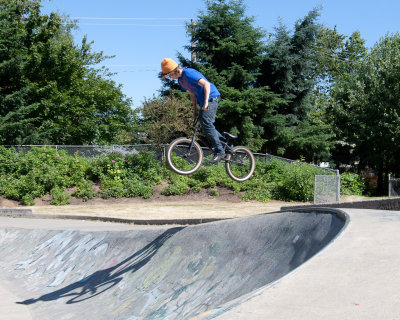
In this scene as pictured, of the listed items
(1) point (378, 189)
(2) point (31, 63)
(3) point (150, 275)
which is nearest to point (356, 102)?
(1) point (378, 189)

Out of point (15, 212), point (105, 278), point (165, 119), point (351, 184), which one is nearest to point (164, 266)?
point (105, 278)

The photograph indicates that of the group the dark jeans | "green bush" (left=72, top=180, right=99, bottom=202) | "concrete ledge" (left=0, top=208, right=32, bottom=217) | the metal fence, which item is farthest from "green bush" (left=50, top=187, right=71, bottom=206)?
the metal fence

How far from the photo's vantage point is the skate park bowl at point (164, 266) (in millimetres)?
6270

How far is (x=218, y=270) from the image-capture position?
23.0 feet

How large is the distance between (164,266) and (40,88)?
22711 millimetres

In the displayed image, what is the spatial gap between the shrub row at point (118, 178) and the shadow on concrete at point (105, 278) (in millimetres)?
12224

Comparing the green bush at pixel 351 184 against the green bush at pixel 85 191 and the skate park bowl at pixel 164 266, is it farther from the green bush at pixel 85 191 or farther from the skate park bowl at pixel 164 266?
the skate park bowl at pixel 164 266

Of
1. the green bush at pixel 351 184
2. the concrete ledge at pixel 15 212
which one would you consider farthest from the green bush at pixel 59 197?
the green bush at pixel 351 184

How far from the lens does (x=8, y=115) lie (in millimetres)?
24000

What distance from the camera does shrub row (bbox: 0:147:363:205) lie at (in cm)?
2092

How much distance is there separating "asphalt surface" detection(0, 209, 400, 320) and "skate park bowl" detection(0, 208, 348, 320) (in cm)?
3

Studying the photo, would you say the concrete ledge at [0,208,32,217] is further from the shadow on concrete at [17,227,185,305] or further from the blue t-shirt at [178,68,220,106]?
the blue t-shirt at [178,68,220,106]

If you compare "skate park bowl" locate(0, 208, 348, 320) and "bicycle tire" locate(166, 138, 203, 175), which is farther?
"bicycle tire" locate(166, 138, 203, 175)

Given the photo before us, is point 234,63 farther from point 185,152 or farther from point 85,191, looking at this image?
point 185,152
